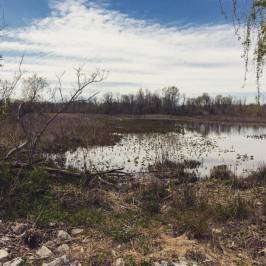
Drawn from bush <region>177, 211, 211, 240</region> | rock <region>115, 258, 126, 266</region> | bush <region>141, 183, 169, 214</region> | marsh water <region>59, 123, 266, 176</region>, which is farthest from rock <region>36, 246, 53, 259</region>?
marsh water <region>59, 123, 266, 176</region>

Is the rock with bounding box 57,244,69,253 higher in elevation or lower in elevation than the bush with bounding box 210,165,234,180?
higher

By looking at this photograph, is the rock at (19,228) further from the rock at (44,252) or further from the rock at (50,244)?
the rock at (44,252)

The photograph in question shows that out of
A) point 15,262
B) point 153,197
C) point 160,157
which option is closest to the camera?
point 15,262

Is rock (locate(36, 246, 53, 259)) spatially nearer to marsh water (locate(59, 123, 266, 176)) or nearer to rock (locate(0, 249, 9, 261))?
rock (locate(0, 249, 9, 261))

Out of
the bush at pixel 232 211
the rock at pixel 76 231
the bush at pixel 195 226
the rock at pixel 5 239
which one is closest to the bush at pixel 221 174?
the bush at pixel 232 211

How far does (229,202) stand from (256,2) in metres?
4.12

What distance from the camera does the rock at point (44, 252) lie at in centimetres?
516

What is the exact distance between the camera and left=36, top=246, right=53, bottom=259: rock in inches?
203

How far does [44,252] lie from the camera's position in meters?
5.23

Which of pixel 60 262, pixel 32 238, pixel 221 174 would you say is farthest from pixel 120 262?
pixel 221 174

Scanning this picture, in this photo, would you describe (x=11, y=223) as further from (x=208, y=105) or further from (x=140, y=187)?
(x=208, y=105)

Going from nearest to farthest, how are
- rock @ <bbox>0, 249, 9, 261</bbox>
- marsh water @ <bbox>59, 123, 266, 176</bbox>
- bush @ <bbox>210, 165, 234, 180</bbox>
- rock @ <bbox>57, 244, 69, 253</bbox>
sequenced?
rock @ <bbox>0, 249, 9, 261</bbox>, rock @ <bbox>57, 244, 69, 253</bbox>, bush @ <bbox>210, 165, 234, 180</bbox>, marsh water @ <bbox>59, 123, 266, 176</bbox>

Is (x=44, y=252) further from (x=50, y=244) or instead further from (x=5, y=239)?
(x=5, y=239)

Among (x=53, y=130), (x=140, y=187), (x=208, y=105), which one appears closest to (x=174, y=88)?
(x=208, y=105)
